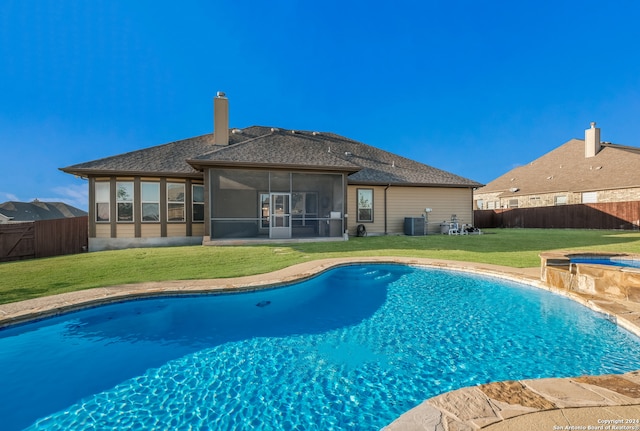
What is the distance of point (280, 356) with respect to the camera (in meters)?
3.84

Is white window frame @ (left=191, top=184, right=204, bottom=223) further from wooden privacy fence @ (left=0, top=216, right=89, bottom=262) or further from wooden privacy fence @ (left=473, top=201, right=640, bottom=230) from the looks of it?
wooden privacy fence @ (left=473, top=201, right=640, bottom=230)

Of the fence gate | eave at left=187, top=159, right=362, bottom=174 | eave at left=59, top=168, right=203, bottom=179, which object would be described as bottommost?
the fence gate

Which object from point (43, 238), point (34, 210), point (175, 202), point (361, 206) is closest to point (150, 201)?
point (175, 202)

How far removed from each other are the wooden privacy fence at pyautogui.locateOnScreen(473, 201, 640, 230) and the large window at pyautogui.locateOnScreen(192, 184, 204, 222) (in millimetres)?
22009

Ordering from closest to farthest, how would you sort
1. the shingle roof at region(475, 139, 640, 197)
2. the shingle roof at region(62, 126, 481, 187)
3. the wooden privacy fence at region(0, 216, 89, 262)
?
the wooden privacy fence at region(0, 216, 89, 262)
the shingle roof at region(62, 126, 481, 187)
the shingle roof at region(475, 139, 640, 197)

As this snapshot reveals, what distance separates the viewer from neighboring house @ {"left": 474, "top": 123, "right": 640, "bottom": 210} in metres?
20.5

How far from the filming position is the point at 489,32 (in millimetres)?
23516

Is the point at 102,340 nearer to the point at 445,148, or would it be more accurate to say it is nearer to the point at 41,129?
the point at 41,129

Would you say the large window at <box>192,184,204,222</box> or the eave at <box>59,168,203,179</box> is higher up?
the eave at <box>59,168,203,179</box>

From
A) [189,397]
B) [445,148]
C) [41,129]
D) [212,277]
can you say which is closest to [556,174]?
[445,148]

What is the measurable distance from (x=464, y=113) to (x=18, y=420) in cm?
3781

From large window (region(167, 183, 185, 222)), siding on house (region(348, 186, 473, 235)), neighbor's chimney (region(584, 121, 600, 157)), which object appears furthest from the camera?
neighbor's chimney (region(584, 121, 600, 157))

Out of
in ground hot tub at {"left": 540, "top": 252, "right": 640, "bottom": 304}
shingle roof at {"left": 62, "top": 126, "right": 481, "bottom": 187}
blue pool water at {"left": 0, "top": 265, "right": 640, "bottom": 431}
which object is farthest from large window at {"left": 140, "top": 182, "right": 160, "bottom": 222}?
in ground hot tub at {"left": 540, "top": 252, "right": 640, "bottom": 304}

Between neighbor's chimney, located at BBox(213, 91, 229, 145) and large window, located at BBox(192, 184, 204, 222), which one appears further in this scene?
neighbor's chimney, located at BBox(213, 91, 229, 145)
